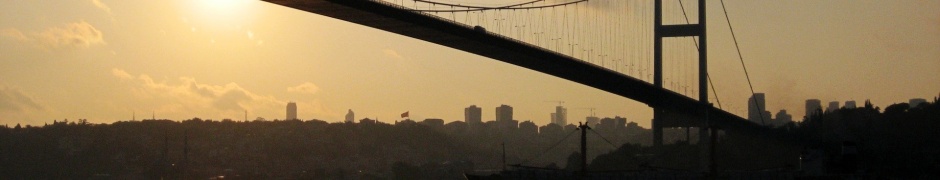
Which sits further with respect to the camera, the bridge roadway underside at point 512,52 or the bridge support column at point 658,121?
the bridge support column at point 658,121

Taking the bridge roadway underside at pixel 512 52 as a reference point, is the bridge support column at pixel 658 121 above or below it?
below

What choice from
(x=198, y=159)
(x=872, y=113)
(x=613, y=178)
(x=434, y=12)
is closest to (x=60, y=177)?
(x=198, y=159)

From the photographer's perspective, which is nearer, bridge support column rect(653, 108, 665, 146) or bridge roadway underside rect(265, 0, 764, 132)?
bridge roadway underside rect(265, 0, 764, 132)

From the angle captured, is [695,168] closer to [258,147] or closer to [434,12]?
[434,12]

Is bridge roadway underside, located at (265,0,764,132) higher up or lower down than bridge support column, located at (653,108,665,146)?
higher up

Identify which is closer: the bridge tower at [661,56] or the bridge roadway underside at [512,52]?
the bridge roadway underside at [512,52]
